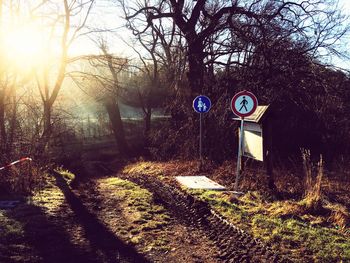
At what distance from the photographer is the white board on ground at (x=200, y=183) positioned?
917cm

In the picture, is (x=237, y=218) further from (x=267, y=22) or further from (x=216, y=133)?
(x=267, y=22)

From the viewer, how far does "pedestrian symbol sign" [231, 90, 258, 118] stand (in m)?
8.03

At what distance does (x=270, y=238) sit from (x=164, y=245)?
160 centimetres

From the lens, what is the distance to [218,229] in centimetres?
604

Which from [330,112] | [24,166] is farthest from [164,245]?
[330,112]

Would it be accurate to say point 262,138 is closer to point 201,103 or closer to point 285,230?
point 285,230

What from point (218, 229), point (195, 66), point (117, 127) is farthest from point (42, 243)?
point (117, 127)

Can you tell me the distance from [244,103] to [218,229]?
10.5 ft

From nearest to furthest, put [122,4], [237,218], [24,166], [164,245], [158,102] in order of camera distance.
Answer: [164,245] → [237,218] → [24,166] → [122,4] → [158,102]

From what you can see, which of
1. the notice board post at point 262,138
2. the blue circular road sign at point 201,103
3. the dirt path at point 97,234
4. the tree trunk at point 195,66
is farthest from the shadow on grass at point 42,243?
the tree trunk at point 195,66

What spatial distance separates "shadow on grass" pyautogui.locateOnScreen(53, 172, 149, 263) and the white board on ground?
3.01 meters

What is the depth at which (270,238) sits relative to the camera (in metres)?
5.35

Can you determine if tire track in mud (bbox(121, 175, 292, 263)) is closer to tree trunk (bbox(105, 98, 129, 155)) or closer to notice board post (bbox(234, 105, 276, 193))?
notice board post (bbox(234, 105, 276, 193))

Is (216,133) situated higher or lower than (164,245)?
higher
